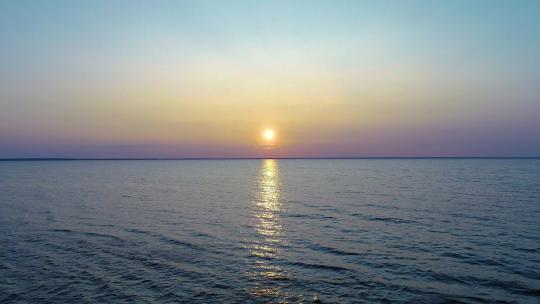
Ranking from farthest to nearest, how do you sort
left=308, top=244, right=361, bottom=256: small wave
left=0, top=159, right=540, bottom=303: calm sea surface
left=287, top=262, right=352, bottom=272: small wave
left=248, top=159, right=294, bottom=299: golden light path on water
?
left=308, top=244, right=361, bottom=256: small wave
left=287, top=262, right=352, bottom=272: small wave
left=248, top=159, right=294, bottom=299: golden light path on water
left=0, top=159, right=540, bottom=303: calm sea surface

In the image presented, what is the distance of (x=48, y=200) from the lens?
71625mm

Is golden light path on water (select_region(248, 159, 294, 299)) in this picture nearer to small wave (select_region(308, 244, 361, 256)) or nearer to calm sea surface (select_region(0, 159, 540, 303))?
calm sea surface (select_region(0, 159, 540, 303))

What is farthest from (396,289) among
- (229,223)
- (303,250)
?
(229,223)

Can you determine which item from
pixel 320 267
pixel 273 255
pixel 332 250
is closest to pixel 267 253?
pixel 273 255

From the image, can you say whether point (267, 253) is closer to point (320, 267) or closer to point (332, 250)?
point (332, 250)

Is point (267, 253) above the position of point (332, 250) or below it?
below

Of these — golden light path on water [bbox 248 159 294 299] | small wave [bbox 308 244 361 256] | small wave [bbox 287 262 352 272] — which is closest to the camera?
golden light path on water [bbox 248 159 294 299]

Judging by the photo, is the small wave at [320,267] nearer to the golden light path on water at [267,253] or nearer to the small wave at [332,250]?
the golden light path on water at [267,253]

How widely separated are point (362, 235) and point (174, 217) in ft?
84.2

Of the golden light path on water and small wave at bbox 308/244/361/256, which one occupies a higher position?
small wave at bbox 308/244/361/256

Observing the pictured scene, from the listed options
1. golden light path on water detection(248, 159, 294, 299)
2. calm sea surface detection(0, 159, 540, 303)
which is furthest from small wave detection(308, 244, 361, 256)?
golden light path on water detection(248, 159, 294, 299)

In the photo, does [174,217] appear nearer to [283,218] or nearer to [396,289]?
[283,218]

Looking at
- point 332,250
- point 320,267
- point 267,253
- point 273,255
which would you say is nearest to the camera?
point 320,267

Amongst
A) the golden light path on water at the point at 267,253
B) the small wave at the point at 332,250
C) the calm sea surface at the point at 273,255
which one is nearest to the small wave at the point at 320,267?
the calm sea surface at the point at 273,255
